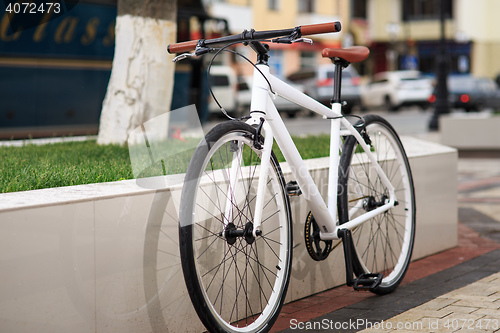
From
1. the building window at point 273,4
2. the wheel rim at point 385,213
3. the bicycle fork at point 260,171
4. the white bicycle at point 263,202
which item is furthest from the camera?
the building window at point 273,4

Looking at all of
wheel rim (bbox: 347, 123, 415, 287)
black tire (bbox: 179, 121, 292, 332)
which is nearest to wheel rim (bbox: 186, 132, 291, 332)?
black tire (bbox: 179, 121, 292, 332)

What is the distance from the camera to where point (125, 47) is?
671cm

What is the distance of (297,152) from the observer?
11.9ft

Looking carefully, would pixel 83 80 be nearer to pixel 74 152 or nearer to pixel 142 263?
pixel 74 152

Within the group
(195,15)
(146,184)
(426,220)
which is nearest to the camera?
(146,184)

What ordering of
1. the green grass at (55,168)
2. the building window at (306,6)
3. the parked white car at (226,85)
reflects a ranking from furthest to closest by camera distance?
the building window at (306,6) → the parked white car at (226,85) → the green grass at (55,168)

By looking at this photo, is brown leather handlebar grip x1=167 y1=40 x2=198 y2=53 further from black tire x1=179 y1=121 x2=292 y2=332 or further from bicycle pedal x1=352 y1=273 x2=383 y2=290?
bicycle pedal x1=352 y1=273 x2=383 y2=290

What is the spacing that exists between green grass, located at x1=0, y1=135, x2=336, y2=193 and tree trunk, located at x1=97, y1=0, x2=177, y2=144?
355mm

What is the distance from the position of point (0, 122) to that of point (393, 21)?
1398 inches

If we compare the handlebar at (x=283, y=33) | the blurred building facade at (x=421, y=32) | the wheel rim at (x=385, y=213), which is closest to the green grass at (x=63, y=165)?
the wheel rim at (x=385, y=213)

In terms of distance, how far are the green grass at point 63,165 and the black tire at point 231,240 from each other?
1.54 feet

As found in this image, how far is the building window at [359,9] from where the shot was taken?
44.4m

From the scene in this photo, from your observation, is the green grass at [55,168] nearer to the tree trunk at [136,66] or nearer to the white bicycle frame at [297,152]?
the tree trunk at [136,66]

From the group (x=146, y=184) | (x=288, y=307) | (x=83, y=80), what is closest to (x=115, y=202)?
(x=146, y=184)
